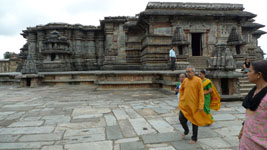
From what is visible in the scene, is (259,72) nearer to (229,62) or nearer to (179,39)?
(229,62)

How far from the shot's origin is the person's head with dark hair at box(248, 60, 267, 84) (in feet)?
5.19

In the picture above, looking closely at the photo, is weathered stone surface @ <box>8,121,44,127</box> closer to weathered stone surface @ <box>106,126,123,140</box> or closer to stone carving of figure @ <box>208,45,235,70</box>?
weathered stone surface @ <box>106,126,123,140</box>

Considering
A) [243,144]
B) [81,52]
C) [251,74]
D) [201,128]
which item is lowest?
[201,128]

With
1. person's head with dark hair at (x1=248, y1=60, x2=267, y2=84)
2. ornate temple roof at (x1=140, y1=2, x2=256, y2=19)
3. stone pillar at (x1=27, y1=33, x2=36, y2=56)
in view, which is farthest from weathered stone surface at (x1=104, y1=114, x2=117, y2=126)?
stone pillar at (x1=27, y1=33, x2=36, y2=56)

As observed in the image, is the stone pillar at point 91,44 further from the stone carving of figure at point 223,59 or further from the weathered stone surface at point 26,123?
the weathered stone surface at point 26,123

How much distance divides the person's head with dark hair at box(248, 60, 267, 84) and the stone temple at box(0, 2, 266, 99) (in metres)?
5.00

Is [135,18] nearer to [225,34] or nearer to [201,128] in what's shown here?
[225,34]

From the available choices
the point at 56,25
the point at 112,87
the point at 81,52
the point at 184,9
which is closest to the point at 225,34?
the point at 184,9

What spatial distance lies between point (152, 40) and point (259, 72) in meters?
11.1

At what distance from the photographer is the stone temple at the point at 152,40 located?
12.1 meters

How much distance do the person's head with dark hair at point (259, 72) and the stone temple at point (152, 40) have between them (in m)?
5.00

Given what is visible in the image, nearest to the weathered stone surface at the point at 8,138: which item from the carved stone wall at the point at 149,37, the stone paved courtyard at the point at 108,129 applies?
the stone paved courtyard at the point at 108,129

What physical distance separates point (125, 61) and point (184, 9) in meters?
6.91

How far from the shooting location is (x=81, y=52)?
1789cm
